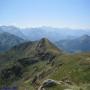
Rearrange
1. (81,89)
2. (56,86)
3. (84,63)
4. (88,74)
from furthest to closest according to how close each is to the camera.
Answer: (84,63), (88,74), (56,86), (81,89)

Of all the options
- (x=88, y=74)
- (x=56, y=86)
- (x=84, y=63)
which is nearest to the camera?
(x=56, y=86)

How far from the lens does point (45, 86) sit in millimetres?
80125

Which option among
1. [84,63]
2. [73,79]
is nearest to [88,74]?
[73,79]

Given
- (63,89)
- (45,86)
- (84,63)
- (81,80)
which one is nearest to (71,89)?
(63,89)

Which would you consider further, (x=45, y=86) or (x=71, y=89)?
(x=45, y=86)

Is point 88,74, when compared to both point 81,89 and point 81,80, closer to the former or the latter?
point 81,80

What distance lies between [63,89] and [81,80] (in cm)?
2688

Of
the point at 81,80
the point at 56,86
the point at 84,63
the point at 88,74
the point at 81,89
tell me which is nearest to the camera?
the point at 81,89

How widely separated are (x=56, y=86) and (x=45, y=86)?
5423 millimetres

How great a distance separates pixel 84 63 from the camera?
5531 inches

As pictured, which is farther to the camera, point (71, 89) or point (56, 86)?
point (56, 86)

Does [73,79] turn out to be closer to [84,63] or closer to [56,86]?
[56,86]

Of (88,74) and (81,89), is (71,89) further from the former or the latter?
(88,74)

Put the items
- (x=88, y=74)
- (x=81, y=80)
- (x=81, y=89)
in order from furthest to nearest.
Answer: (x=88, y=74)
(x=81, y=80)
(x=81, y=89)
